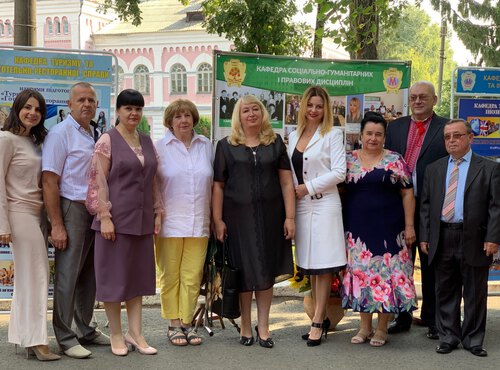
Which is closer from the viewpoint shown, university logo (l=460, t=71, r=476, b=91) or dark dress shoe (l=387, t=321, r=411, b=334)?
dark dress shoe (l=387, t=321, r=411, b=334)

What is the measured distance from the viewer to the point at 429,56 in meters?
70.8

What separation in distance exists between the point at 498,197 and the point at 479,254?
47 centimetres

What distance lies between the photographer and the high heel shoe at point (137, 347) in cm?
584

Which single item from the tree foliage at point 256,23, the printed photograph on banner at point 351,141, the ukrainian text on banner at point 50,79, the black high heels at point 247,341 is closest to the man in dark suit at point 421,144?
the printed photograph on banner at point 351,141

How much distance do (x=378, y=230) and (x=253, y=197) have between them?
1062 mm

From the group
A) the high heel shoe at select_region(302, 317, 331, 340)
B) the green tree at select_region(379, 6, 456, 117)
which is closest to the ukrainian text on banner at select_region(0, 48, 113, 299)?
the high heel shoe at select_region(302, 317, 331, 340)

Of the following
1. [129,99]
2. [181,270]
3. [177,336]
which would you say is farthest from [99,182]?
[177,336]

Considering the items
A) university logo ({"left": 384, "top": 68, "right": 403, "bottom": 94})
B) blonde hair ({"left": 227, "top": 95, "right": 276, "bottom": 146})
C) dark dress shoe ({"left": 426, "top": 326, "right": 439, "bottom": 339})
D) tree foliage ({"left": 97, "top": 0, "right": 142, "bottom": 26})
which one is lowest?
dark dress shoe ({"left": 426, "top": 326, "right": 439, "bottom": 339})

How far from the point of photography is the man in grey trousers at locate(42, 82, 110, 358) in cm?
558

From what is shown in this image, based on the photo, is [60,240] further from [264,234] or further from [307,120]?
[307,120]

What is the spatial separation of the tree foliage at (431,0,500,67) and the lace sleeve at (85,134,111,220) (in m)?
25.7

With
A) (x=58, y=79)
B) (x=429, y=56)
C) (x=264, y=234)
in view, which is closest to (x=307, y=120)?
(x=264, y=234)

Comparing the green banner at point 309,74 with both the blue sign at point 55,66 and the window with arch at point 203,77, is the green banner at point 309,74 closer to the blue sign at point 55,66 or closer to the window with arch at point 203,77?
the blue sign at point 55,66

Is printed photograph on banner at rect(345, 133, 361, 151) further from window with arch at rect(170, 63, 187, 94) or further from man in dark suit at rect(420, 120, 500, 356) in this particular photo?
window with arch at rect(170, 63, 187, 94)
